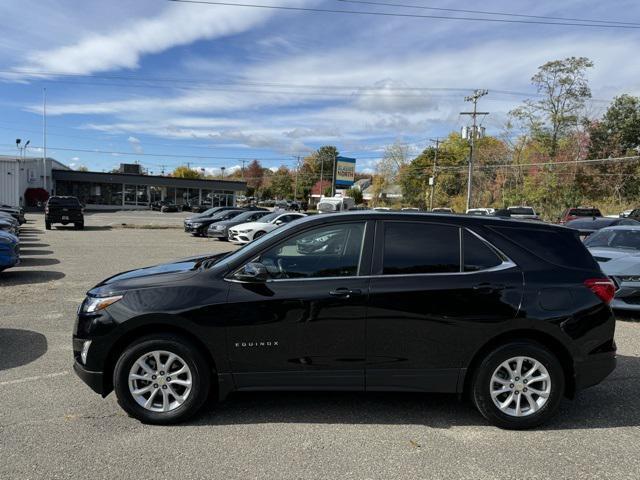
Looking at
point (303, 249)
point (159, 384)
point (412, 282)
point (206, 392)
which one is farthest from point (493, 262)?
point (159, 384)

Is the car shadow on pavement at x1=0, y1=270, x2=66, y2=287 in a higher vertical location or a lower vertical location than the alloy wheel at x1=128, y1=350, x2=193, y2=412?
lower

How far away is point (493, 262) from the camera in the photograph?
164 inches

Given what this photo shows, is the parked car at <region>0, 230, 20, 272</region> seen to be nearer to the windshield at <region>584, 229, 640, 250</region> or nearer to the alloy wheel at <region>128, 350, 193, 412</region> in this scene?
the alloy wheel at <region>128, 350, 193, 412</region>

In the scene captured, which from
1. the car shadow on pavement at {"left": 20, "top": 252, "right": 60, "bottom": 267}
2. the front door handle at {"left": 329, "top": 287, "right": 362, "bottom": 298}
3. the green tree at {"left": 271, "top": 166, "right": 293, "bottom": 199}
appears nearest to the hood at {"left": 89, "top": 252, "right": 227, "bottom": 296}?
the front door handle at {"left": 329, "top": 287, "right": 362, "bottom": 298}

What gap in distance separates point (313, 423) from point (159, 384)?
1.29 m

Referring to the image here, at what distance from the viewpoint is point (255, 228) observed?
21.4 meters

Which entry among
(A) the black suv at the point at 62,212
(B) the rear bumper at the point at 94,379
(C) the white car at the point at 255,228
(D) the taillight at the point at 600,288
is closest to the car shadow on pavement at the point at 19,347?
(B) the rear bumper at the point at 94,379

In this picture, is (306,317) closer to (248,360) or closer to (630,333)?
(248,360)

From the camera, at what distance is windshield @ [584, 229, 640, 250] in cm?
913

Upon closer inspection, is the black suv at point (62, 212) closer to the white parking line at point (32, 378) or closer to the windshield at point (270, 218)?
the windshield at point (270, 218)

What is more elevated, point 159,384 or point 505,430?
point 159,384

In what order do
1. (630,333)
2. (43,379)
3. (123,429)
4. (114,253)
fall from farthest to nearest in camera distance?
(114,253), (630,333), (43,379), (123,429)

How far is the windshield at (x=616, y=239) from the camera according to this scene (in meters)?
9.13

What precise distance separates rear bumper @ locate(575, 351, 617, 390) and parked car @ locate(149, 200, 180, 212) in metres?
59.3
